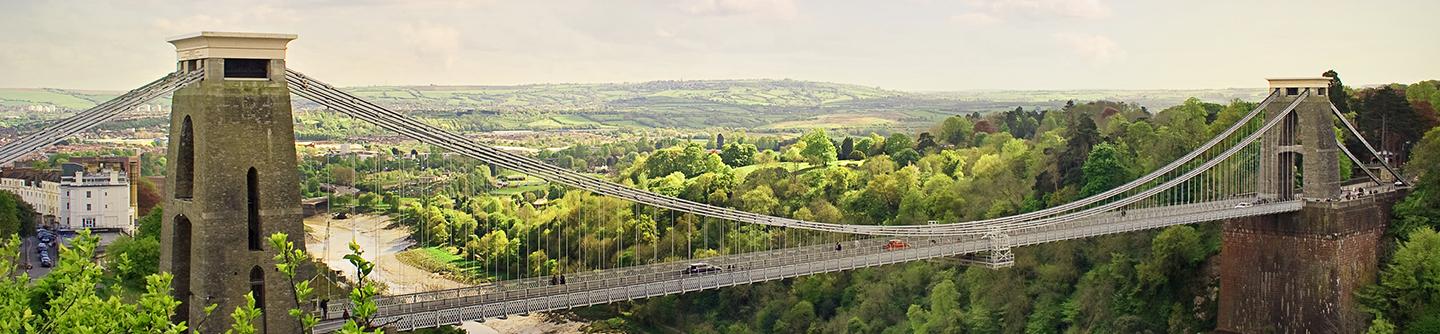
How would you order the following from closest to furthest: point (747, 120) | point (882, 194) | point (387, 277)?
point (387, 277) → point (882, 194) → point (747, 120)

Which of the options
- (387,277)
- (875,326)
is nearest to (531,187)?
(387,277)

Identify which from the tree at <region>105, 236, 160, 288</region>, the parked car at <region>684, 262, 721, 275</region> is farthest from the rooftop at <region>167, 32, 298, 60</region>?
the tree at <region>105, 236, 160, 288</region>

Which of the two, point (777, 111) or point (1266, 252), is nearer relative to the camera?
point (1266, 252)

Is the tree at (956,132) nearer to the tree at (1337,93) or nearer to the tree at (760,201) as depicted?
the tree at (760,201)

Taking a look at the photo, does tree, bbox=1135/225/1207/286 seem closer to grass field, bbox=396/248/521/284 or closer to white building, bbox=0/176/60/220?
grass field, bbox=396/248/521/284

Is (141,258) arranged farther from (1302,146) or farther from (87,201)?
(1302,146)

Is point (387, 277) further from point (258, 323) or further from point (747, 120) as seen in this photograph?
point (747, 120)

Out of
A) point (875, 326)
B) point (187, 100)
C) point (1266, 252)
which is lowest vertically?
point (875, 326)
